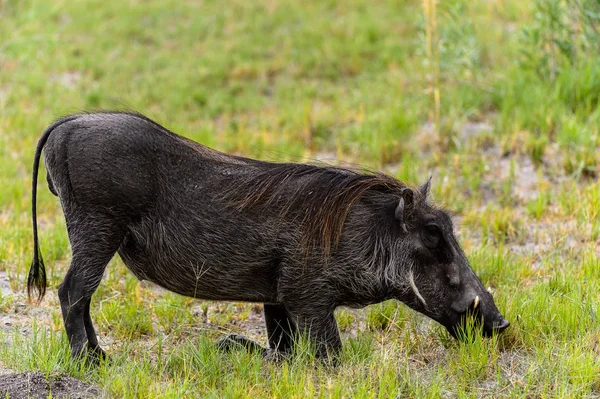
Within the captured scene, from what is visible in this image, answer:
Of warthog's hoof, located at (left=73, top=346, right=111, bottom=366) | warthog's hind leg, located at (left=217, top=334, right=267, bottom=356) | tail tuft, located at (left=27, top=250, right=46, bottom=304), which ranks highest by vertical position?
tail tuft, located at (left=27, top=250, right=46, bottom=304)

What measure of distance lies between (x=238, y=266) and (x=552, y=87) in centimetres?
427

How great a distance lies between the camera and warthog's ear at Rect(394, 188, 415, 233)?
13.3 feet

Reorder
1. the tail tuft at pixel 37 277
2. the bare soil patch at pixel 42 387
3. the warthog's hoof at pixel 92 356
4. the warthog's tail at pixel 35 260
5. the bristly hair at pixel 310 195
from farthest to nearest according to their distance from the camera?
the tail tuft at pixel 37 277 < the warthog's tail at pixel 35 260 < the bristly hair at pixel 310 195 < the warthog's hoof at pixel 92 356 < the bare soil patch at pixel 42 387

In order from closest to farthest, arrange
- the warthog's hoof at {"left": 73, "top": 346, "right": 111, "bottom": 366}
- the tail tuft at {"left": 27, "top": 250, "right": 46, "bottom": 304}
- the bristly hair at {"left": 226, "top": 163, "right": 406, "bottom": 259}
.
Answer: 1. the warthog's hoof at {"left": 73, "top": 346, "right": 111, "bottom": 366}
2. the bristly hair at {"left": 226, "top": 163, "right": 406, "bottom": 259}
3. the tail tuft at {"left": 27, "top": 250, "right": 46, "bottom": 304}

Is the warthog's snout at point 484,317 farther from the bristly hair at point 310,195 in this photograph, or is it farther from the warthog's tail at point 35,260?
the warthog's tail at point 35,260

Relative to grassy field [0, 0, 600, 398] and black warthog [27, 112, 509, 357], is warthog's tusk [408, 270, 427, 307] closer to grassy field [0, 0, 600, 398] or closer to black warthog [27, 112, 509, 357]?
black warthog [27, 112, 509, 357]

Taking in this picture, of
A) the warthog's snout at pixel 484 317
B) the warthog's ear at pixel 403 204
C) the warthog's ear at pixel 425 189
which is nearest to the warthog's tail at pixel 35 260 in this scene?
the warthog's ear at pixel 403 204

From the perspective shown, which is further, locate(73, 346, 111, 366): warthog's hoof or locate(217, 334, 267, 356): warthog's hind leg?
locate(217, 334, 267, 356): warthog's hind leg

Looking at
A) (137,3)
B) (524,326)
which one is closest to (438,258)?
(524,326)

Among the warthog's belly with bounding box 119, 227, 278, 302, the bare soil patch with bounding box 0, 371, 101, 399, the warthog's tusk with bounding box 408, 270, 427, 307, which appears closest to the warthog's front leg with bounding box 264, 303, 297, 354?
the warthog's belly with bounding box 119, 227, 278, 302

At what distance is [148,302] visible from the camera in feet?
16.2

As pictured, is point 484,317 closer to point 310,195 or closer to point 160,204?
point 310,195

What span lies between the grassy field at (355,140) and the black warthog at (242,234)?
0.81 ft

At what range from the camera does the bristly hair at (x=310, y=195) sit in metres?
4.04
